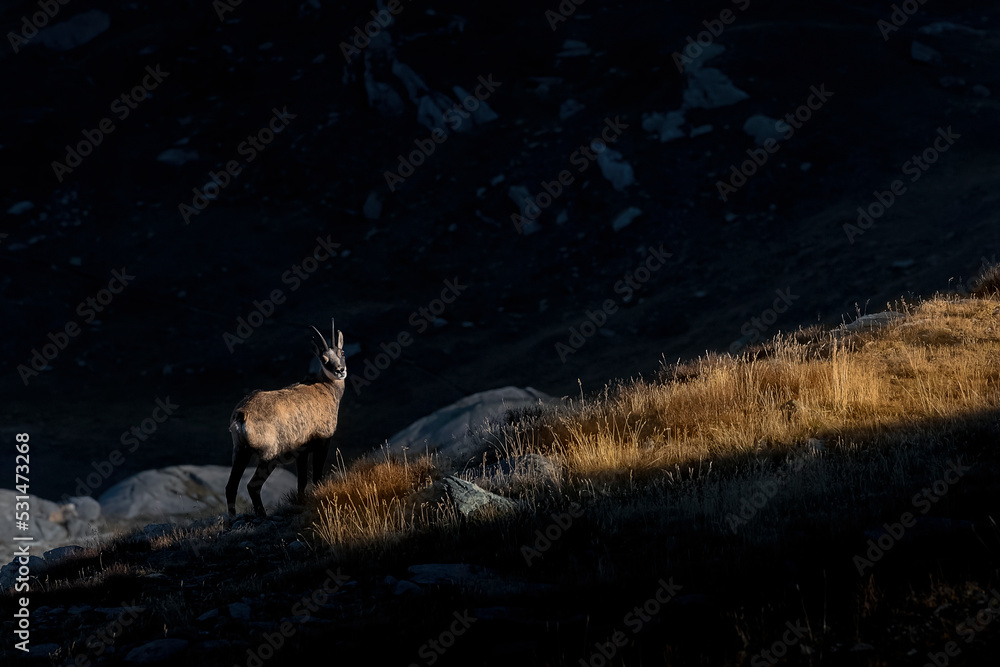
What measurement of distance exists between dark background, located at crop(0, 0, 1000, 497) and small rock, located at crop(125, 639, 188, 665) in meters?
19.6

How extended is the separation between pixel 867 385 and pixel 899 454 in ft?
7.03

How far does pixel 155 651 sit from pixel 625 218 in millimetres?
31009

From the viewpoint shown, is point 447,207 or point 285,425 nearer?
point 285,425

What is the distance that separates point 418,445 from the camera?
1941 cm

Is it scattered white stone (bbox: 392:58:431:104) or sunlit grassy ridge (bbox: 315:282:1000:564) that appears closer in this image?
sunlit grassy ridge (bbox: 315:282:1000:564)

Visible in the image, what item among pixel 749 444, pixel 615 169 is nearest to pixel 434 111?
pixel 615 169

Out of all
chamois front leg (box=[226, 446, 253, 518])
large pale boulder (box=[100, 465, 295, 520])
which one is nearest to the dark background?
large pale boulder (box=[100, 465, 295, 520])

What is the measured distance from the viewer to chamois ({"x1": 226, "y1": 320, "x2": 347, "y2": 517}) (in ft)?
35.0

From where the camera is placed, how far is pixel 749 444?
947cm

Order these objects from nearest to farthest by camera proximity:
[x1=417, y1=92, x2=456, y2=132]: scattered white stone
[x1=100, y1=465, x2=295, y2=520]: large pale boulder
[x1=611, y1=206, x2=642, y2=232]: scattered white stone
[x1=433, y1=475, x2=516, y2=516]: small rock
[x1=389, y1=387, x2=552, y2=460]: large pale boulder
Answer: [x1=433, y1=475, x2=516, y2=516]: small rock → [x1=389, y1=387, x2=552, y2=460]: large pale boulder → [x1=100, y1=465, x2=295, y2=520]: large pale boulder → [x1=611, y1=206, x2=642, y2=232]: scattered white stone → [x1=417, y1=92, x2=456, y2=132]: scattered white stone

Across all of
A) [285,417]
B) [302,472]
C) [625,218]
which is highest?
[285,417]

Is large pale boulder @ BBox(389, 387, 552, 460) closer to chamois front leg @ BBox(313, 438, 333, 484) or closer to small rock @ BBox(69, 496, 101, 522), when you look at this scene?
small rock @ BBox(69, 496, 101, 522)

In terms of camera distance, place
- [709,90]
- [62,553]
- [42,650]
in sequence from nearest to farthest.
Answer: [42,650] < [62,553] < [709,90]

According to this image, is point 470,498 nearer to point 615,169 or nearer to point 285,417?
point 285,417
